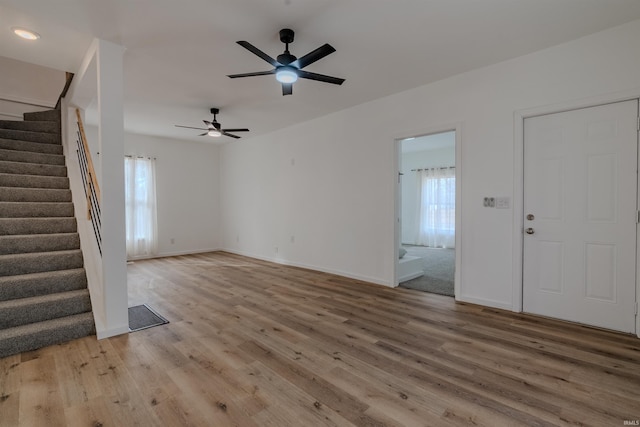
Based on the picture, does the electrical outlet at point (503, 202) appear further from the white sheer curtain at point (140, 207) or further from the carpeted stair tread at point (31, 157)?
the white sheer curtain at point (140, 207)

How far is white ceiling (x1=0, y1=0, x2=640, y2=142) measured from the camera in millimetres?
2361

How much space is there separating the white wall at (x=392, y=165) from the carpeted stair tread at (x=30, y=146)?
3430mm

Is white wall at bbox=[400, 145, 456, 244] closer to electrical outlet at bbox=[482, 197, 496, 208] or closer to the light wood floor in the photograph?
electrical outlet at bbox=[482, 197, 496, 208]

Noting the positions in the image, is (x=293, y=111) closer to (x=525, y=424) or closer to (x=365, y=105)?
(x=365, y=105)

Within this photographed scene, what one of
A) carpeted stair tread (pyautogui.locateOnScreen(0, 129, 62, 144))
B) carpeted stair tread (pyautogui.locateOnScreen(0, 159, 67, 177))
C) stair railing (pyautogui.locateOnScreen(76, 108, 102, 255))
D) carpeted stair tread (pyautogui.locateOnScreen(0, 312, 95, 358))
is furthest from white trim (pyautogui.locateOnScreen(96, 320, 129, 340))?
carpeted stair tread (pyautogui.locateOnScreen(0, 129, 62, 144))

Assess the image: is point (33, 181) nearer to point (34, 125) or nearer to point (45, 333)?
point (34, 125)

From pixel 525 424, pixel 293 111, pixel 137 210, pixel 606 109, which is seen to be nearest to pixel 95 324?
pixel 525 424

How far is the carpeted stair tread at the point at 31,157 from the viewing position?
3.88 metres

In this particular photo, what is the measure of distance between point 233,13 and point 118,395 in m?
2.93

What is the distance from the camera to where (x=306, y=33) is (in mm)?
2688

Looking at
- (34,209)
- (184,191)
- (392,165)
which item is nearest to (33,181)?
(34,209)

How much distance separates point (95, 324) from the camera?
108 inches

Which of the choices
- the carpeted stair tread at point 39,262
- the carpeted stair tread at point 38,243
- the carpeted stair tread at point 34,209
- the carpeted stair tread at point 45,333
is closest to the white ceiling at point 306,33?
the carpeted stair tread at point 34,209

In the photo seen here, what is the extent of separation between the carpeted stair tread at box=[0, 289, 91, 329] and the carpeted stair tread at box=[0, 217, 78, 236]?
0.93 metres
